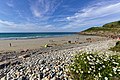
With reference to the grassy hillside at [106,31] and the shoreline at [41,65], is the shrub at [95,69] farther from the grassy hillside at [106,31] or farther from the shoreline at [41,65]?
the grassy hillside at [106,31]

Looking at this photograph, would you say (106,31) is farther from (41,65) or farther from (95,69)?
(95,69)

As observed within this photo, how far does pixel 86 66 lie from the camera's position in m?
4.84

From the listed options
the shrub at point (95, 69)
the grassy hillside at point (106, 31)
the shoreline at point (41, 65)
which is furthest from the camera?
the grassy hillside at point (106, 31)

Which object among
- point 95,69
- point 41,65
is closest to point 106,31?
point 41,65

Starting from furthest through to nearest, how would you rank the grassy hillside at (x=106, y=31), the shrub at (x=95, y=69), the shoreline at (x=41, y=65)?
the grassy hillside at (x=106, y=31)
the shoreline at (x=41, y=65)
the shrub at (x=95, y=69)

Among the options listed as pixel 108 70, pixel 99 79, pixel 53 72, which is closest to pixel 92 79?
pixel 99 79

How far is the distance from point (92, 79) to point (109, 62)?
965 mm

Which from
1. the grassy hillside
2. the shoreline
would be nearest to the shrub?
the shoreline

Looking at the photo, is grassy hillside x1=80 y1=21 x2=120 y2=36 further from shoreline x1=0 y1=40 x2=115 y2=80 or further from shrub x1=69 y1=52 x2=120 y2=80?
shrub x1=69 y1=52 x2=120 y2=80

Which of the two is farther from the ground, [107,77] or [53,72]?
[107,77]

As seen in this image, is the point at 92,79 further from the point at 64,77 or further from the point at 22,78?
the point at 22,78

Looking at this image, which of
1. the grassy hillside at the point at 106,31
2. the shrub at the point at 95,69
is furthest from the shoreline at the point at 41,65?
the grassy hillside at the point at 106,31

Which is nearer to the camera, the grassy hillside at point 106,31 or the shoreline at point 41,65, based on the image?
the shoreline at point 41,65

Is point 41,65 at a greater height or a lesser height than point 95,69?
lesser
